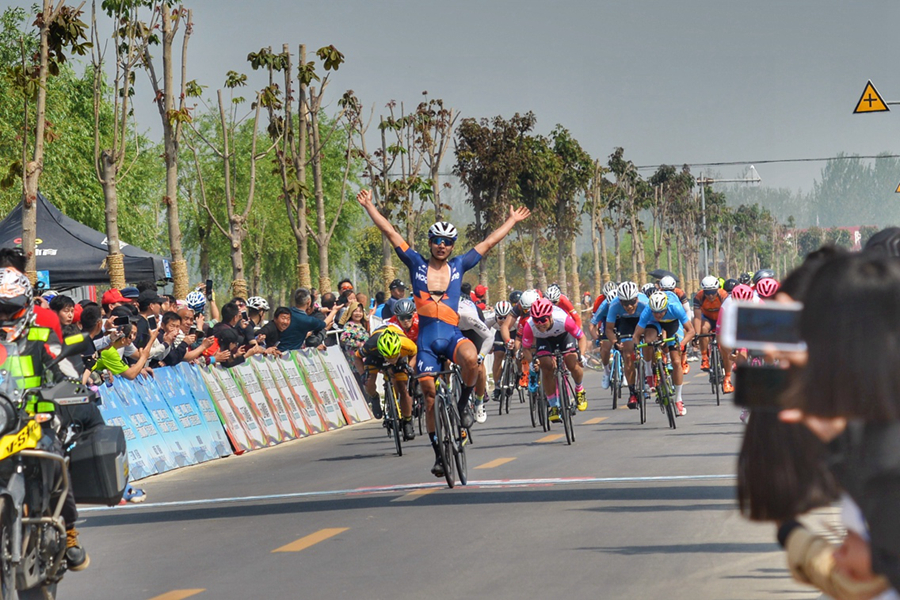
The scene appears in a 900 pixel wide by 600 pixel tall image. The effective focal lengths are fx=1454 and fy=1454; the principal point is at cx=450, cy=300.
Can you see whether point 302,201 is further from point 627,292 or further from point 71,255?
point 627,292

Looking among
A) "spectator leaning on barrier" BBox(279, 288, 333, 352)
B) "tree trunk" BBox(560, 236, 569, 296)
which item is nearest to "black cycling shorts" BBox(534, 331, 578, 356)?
"spectator leaning on barrier" BBox(279, 288, 333, 352)

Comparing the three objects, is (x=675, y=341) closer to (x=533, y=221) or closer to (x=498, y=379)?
(x=498, y=379)

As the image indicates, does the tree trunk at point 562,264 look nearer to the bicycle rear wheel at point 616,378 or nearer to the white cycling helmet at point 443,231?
the bicycle rear wheel at point 616,378

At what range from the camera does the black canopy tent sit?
27.0 m

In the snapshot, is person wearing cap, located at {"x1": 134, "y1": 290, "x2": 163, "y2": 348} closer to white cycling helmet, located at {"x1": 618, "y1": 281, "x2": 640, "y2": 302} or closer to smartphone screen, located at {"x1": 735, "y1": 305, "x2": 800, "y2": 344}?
white cycling helmet, located at {"x1": 618, "y1": 281, "x2": 640, "y2": 302}

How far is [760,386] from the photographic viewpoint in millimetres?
2680

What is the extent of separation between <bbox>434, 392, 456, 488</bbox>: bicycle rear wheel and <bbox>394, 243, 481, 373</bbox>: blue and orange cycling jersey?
0.37 metres

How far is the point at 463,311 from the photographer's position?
15.9 metres

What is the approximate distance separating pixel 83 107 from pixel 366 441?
32533mm

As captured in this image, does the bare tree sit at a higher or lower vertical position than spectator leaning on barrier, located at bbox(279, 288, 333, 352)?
higher

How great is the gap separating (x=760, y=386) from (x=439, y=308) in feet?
32.3

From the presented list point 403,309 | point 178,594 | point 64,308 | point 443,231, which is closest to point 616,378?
point 403,309

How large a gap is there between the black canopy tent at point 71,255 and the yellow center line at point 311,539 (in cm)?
1734

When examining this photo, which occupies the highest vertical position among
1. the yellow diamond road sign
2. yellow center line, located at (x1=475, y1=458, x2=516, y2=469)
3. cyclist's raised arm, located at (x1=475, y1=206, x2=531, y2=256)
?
the yellow diamond road sign
